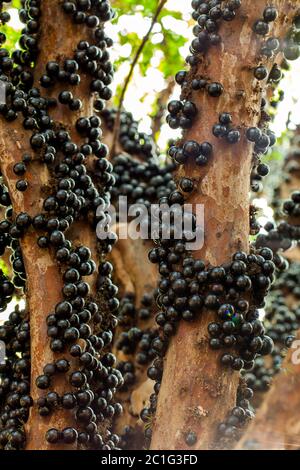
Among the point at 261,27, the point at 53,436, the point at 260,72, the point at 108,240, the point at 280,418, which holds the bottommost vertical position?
the point at 53,436

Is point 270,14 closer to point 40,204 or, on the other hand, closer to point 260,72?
point 260,72

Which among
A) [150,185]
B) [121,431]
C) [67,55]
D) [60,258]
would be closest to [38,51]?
[67,55]

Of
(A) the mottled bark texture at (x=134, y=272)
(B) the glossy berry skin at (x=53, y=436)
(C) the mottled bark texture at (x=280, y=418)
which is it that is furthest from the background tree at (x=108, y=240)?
(A) the mottled bark texture at (x=134, y=272)

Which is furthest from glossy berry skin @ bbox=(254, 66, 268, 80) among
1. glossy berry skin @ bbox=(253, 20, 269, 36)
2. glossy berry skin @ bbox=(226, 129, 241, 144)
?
glossy berry skin @ bbox=(226, 129, 241, 144)

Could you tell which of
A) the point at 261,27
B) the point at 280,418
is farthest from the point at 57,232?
the point at 280,418

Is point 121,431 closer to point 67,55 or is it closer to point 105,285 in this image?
point 105,285

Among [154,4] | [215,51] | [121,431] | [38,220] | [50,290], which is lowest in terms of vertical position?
[121,431]
